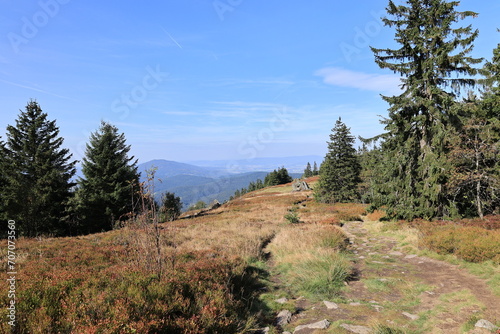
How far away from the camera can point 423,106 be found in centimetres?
1315

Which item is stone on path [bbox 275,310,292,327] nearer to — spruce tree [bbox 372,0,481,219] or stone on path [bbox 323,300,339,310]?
stone on path [bbox 323,300,339,310]

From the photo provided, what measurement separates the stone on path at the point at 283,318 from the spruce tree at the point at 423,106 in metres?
11.1

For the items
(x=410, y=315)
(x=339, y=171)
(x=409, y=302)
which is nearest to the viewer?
(x=410, y=315)

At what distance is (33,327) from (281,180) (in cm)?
8579

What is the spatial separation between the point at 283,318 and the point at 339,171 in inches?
1131

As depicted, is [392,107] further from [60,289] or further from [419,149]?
[60,289]

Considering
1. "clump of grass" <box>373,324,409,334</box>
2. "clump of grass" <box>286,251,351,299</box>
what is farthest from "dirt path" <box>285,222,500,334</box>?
"clump of grass" <box>286,251,351,299</box>

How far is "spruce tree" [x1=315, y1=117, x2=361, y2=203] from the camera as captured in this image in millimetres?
31547

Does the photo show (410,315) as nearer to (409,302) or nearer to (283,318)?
(409,302)

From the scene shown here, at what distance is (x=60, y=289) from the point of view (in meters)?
4.43

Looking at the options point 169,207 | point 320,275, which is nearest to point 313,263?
point 320,275

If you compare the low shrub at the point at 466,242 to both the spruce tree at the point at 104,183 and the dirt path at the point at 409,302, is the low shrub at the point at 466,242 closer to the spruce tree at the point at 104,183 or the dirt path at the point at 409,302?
the dirt path at the point at 409,302

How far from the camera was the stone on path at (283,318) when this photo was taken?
5.04m

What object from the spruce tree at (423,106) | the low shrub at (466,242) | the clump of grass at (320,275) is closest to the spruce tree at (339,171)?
Result: the spruce tree at (423,106)
